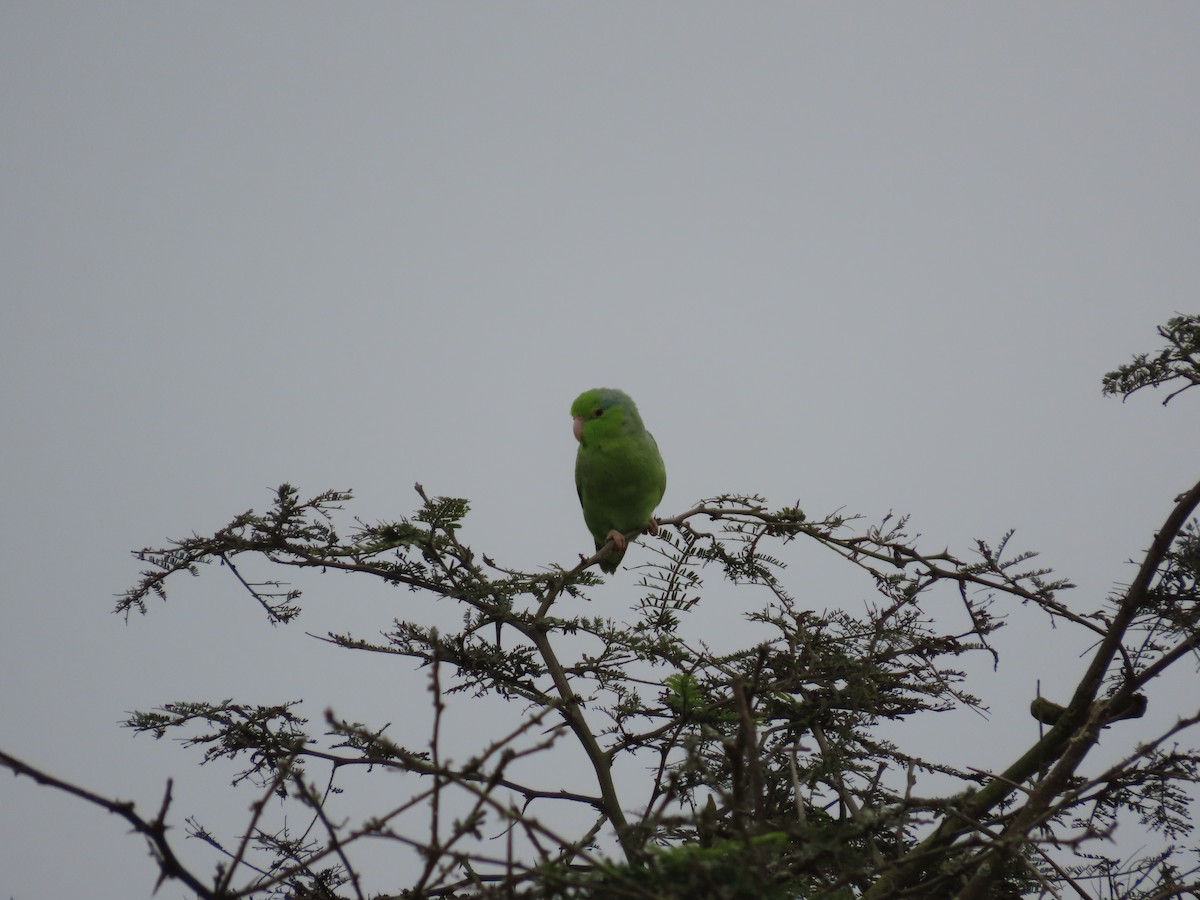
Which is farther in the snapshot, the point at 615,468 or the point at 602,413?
Answer: the point at 602,413

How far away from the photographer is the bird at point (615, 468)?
600 centimetres

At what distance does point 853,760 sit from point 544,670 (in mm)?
1204

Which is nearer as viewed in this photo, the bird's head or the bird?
the bird

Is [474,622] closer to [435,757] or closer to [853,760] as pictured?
[853,760]

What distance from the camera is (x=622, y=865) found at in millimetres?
1598

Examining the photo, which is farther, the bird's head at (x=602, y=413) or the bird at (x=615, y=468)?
the bird's head at (x=602, y=413)

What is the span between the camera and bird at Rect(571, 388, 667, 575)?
600 centimetres

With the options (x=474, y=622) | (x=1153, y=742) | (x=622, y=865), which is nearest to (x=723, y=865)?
(x=622, y=865)

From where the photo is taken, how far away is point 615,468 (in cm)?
600

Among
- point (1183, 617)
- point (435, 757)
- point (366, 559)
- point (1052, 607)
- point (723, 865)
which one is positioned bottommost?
point (723, 865)

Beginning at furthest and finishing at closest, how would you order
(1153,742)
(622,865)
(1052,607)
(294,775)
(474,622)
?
1. (474,622)
2. (1052,607)
3. (1153,742)
4. (622,865)
5. (294,775)

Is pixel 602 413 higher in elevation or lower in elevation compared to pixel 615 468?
higher

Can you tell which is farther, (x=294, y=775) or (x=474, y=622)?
(x=474, y=622)

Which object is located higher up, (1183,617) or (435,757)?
(1183,617)
